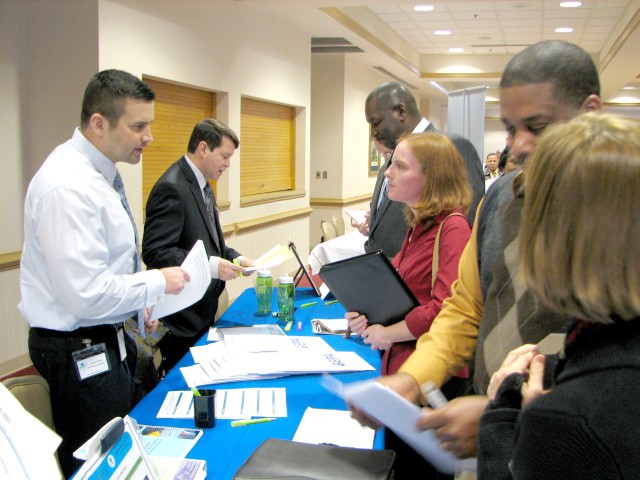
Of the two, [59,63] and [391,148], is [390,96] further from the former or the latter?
[59,63]

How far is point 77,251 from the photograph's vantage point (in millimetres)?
1832

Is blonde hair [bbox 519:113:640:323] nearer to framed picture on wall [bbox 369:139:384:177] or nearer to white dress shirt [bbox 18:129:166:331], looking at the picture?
white dress shirt [bbox 18:129:166:331]

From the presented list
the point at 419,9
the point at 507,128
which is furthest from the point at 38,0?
the point at 419,9

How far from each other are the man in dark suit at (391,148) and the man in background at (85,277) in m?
1.22

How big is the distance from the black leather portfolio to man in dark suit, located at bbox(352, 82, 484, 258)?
167 cm

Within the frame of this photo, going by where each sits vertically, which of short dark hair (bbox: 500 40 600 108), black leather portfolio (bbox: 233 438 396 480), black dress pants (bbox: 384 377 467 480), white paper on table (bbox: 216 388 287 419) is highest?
short dark hair (bbox: 500 40 600 108)

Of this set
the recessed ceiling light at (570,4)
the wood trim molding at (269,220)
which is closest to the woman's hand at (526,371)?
the wood trim molding at (269,220)

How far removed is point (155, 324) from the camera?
2.47 meters

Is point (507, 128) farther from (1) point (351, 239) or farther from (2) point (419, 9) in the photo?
(2) point (419, 9)

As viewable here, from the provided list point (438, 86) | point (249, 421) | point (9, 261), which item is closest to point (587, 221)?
point (249, 421)

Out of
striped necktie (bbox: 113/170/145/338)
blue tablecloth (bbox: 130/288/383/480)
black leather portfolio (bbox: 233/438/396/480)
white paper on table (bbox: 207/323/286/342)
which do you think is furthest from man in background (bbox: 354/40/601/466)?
white paper on table (bbox: 207/323/286/342)

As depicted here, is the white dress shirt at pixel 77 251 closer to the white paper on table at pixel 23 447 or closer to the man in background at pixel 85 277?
the man in background at pixel 85 277

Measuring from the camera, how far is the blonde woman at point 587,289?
2.15 feet

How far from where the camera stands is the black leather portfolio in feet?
4.23
